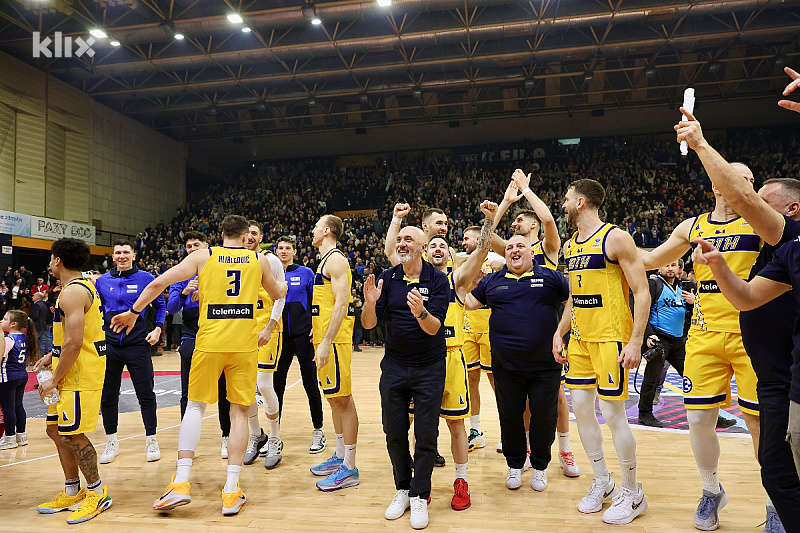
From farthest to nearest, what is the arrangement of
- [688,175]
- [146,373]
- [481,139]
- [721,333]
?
[481,139], [688,175], [146,373], [721,333]

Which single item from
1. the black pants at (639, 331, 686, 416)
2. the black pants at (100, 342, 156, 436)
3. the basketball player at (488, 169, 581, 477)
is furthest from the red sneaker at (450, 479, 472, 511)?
the black pants at (639, 331, 686, 416)

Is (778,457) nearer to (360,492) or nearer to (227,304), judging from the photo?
(360,492)

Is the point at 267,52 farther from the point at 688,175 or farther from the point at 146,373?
the point at 688,175

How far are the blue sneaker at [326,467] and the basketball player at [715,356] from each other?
9.47 ft

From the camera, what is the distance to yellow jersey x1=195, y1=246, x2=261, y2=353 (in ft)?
13.5

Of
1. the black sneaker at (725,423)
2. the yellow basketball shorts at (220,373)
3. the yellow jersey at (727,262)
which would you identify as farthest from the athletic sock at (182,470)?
the black sneaker at (725,423)

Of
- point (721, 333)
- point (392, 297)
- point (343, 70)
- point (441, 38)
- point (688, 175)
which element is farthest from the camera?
point (688, 175)

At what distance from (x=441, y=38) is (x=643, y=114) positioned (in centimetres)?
1287

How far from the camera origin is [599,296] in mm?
3904

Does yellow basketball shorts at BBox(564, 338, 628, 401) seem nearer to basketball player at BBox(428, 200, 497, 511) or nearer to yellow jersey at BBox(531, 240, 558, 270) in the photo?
basketball player at BBox(428, 200, 497, 511)

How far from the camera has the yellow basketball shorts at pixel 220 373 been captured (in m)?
4.06

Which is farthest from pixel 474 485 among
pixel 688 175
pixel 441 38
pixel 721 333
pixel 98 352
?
pixel 688 175

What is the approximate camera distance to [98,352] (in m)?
4.20

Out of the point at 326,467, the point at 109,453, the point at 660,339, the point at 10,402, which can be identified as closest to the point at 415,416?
the point at 326,467
